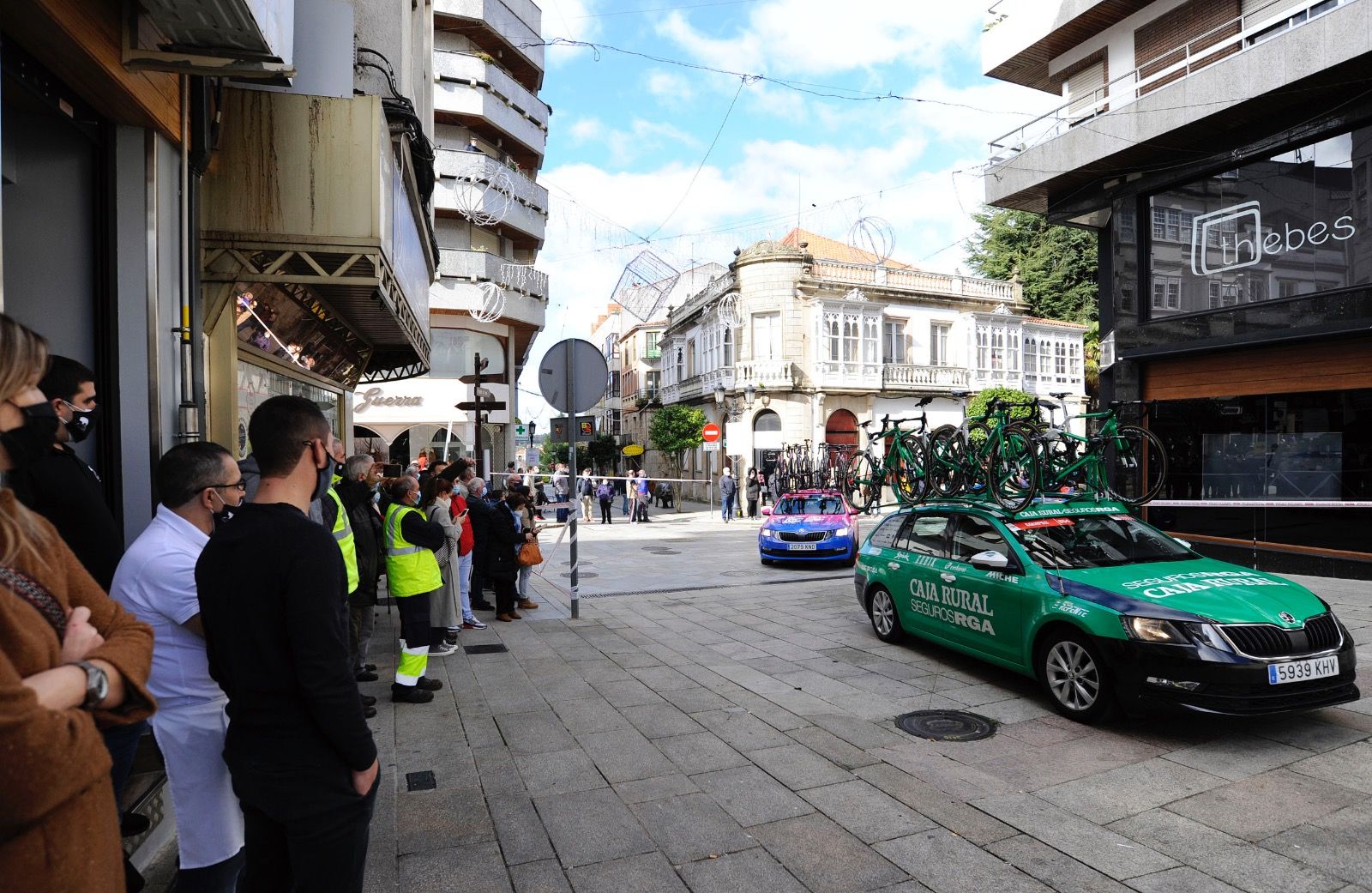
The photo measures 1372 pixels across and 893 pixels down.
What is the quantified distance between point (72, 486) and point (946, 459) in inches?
344

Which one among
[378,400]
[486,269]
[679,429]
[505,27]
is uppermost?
[505,27]

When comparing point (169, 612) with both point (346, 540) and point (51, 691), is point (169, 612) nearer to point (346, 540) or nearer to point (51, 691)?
point (51, 691)

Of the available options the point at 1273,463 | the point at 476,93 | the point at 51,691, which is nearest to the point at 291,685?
the point at 51,691

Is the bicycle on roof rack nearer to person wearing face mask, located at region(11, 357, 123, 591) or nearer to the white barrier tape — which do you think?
the white barrier tape

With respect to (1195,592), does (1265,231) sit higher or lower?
higher

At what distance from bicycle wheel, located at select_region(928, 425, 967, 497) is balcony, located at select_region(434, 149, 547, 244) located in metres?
15.9

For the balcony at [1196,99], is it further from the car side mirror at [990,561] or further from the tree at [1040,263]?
the tree at [1040,263]

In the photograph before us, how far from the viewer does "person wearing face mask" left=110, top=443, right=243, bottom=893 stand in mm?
2812

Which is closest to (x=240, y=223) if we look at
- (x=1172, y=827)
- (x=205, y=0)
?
(x=205, y=0)

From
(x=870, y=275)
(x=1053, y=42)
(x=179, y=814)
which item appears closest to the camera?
(x=179, y=814)

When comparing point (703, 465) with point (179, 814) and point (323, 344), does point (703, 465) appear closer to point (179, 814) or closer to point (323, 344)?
point (323, 344)

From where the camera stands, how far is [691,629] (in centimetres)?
957

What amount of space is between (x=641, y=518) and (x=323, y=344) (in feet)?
63.8

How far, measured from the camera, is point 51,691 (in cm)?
154
